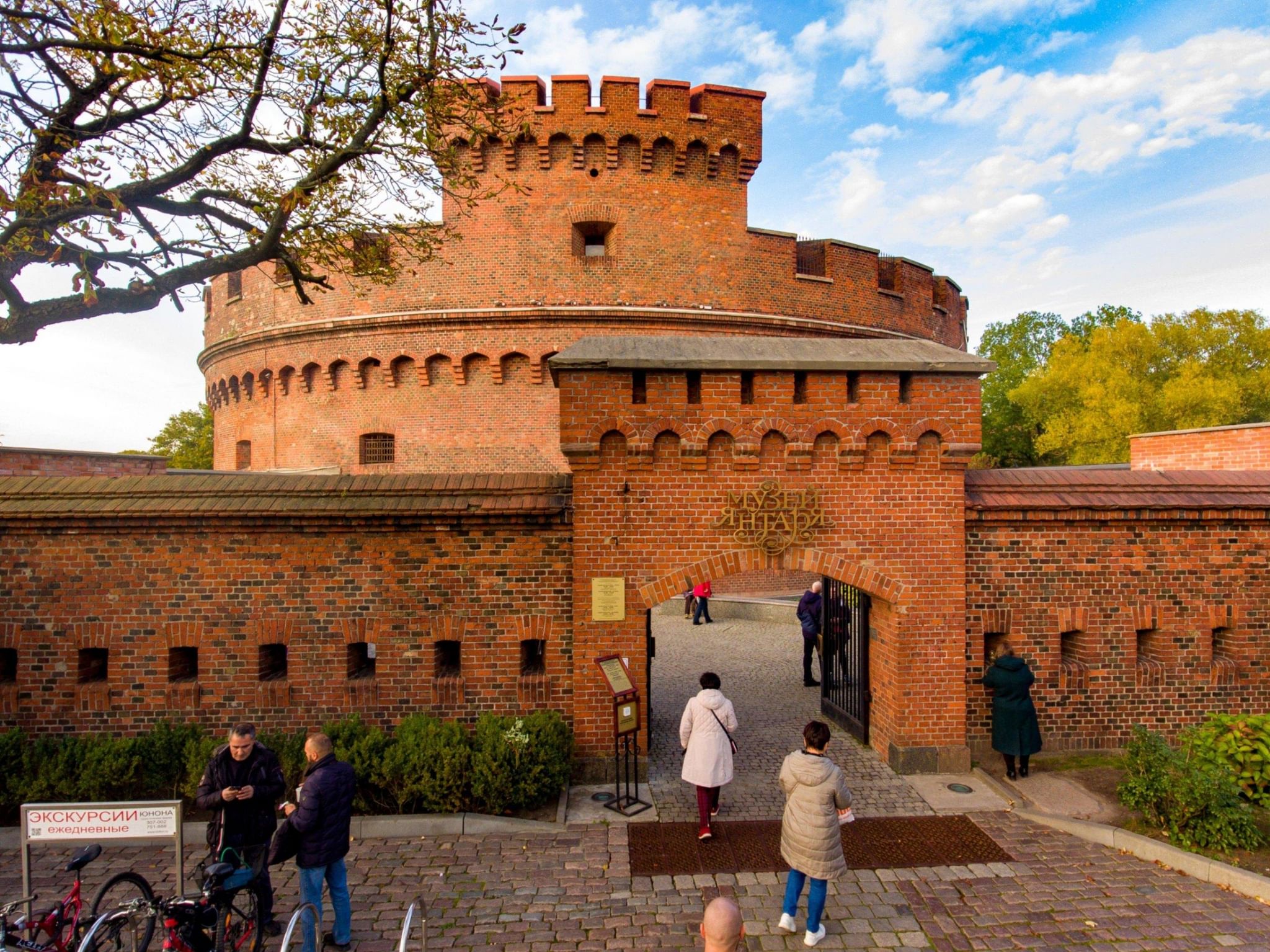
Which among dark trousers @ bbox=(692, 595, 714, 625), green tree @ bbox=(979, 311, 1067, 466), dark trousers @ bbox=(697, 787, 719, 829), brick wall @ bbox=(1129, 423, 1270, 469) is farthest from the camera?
green tree @ bbox=(979, 311, 1067, 466)

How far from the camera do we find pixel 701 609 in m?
17.6

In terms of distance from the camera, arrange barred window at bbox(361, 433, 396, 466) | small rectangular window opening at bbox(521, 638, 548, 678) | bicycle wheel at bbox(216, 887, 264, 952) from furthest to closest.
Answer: barred window at bbox(361, 433, 396, 466), small rectangular window opening at bbox(521, 638, 548, 678), bicycle wheel at bbox(216, 887, 264, 952)

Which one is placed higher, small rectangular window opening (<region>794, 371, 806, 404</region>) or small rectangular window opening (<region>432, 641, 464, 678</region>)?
small rectangular window opening (<region>794, 371, 806, 404</region>)

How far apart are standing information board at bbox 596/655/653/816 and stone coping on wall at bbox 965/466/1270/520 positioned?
4361 millimetres

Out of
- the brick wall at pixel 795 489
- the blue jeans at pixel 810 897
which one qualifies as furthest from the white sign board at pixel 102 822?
the blue jeans at pixel 810 897

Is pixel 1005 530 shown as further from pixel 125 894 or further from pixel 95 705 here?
pixel 95 705

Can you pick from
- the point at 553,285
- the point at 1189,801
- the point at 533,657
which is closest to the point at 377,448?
the point at 553,285

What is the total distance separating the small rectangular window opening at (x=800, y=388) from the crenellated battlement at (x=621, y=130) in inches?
440

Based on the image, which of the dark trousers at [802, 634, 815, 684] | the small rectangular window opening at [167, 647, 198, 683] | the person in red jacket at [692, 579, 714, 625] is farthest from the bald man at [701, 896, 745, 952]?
the person in red jacket at [692, 579, 714, 625]

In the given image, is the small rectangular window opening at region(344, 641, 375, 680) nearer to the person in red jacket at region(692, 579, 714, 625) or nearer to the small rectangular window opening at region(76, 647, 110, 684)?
the small rectangular window opening at region(76, 647, 110, 684)

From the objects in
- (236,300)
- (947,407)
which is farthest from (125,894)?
(236,300)

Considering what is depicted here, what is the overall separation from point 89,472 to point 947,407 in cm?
1536

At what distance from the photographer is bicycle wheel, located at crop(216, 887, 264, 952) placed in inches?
173

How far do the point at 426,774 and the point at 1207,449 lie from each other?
17187 millimetres
